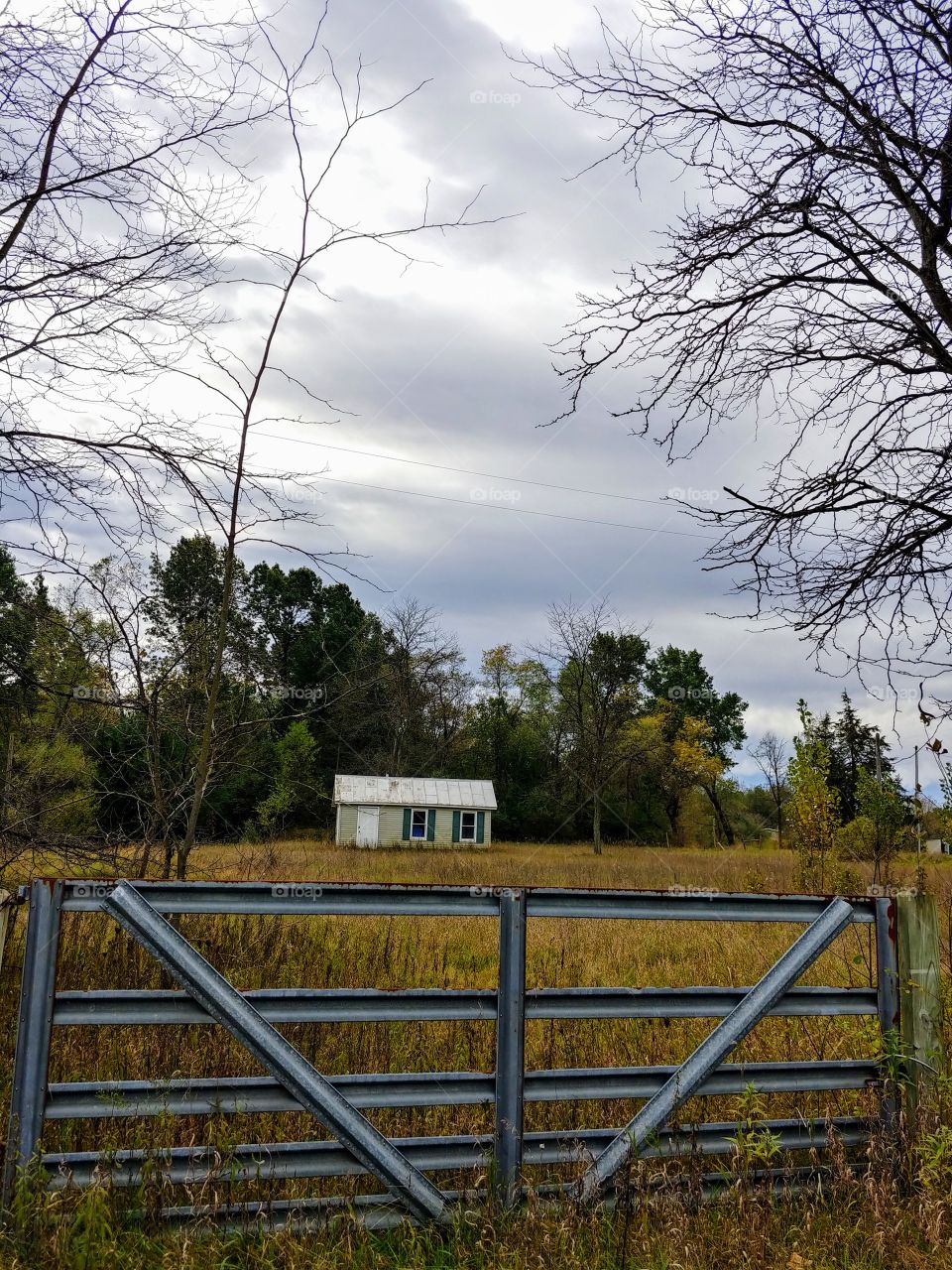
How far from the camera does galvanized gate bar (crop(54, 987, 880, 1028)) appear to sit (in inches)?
129

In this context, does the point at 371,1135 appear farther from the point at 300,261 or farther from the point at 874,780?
the point at 874,780

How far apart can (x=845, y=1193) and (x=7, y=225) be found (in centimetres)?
696

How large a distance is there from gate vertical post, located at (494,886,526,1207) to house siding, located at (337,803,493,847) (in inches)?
1492

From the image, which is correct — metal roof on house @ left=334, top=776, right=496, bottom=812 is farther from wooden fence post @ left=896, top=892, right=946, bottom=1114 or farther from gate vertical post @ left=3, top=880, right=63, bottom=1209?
gate vertical post @ left=3, top=880, right=63, bottom=1209

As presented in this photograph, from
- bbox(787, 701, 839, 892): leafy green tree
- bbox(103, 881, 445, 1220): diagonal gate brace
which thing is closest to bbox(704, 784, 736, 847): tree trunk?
bbox(787, 701, 839, 892): leafy green tree

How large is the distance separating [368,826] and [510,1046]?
38.8 metres

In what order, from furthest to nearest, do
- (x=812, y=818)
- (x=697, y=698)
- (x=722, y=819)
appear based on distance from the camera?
(x=697, y=698), (x=722, y=819), (x=812, y=818)

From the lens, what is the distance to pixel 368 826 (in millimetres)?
41250

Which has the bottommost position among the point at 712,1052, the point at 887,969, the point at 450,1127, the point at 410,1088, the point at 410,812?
the point at 410,812

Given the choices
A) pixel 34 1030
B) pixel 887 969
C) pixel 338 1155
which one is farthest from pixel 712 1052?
pixel 34 1030

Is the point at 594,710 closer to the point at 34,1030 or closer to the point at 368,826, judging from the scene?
the point at 368,826

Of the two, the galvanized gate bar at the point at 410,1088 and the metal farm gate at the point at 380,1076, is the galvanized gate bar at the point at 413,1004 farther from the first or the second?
the galvanized gate bar at the point at 410,1088

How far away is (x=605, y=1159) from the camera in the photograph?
3.55 metres

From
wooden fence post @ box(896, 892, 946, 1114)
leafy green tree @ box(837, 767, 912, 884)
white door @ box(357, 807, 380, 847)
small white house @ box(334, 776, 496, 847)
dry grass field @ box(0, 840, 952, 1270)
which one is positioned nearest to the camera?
dry grass field @ box(0, 840, 952, 1270)
